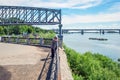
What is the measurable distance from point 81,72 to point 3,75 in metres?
9.52

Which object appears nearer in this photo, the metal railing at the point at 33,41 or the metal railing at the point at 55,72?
the metal railing at the point at 55,72

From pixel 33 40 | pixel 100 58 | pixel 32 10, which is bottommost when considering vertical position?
pixel 100 58

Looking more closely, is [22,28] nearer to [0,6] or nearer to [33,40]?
[0,6]

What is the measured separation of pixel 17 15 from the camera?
264 ft

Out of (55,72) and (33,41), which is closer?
(55,72)

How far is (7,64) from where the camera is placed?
16.3 meters

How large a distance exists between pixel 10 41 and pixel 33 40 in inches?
296

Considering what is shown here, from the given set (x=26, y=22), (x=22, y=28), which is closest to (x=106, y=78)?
(x=26, y=22)

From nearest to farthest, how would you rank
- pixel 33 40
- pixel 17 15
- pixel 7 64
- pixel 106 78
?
pixel 7 64 → pixel 106 78 → pixel 33 40 → pixel 17 15

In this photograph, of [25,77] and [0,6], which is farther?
[0,6]

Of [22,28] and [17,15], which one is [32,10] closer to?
[17,15]

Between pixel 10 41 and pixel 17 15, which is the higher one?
pixel 17 15

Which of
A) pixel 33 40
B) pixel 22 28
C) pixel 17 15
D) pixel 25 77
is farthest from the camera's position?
pixel 22 28

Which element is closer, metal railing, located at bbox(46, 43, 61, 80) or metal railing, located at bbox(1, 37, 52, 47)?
metal railing, located at bbox(46, 43, 61, 80)
